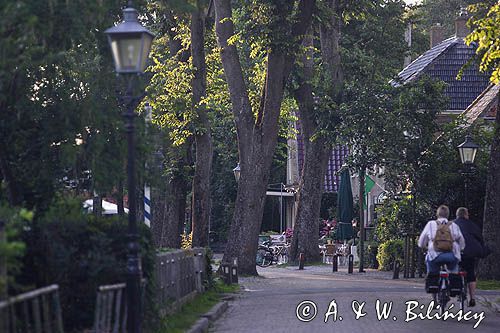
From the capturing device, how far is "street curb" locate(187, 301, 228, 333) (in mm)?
16578

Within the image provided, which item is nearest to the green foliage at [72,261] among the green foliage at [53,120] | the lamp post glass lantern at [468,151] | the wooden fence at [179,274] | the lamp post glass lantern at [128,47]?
the lamp post glass lantern at [128,47]

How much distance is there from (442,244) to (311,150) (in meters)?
22.7

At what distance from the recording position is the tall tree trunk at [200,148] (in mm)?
33062

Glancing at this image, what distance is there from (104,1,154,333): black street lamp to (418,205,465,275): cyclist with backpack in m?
6.54

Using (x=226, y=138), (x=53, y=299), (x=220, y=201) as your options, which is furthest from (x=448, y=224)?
(x=220, y=201)

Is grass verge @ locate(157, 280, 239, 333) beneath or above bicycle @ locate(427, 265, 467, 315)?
Answer: beneath

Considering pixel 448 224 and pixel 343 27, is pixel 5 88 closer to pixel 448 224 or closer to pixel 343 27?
pixel 448 224

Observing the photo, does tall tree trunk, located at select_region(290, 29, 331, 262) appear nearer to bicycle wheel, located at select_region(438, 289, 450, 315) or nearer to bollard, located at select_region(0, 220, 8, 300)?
bicycle wheel, located at select_region(438, 289, 450, 315)

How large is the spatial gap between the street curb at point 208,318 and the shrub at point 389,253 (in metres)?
14.7

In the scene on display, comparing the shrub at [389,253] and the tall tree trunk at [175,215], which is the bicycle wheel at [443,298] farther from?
the tall tree trunk at [175,215]

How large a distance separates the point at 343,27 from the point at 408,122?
718 inches

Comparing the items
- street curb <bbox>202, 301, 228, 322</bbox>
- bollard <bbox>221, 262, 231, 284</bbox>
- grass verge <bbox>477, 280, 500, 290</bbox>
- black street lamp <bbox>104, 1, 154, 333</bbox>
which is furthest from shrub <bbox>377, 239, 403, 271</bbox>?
black street lamp <bbox>104, 1, 154, 333</bbox>

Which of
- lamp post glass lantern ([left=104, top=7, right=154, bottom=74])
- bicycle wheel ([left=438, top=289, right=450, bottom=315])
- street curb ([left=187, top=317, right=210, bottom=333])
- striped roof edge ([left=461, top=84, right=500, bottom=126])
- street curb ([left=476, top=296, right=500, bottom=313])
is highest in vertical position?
striped roof edge ([left=461, top=84, right=500, bottom=126])

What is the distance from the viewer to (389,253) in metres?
37.4
